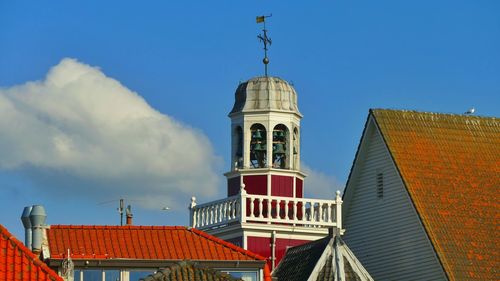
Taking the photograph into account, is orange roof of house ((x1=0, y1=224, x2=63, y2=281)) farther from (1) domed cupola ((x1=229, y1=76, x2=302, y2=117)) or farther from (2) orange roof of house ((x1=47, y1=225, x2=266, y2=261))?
(1) domed cupola ((x1=229, y1=76, x2=302, y2=117))

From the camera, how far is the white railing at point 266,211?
68375 mm

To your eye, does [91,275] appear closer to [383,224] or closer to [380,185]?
[383,224]

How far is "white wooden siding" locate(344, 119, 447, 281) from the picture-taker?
228 feet

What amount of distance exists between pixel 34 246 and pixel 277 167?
15.1 meters

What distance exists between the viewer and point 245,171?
69.8m

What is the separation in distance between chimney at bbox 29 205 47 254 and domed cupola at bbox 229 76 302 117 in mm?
15052

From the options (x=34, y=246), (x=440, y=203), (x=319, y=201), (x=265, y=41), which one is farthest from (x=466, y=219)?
(x=34, y=246)

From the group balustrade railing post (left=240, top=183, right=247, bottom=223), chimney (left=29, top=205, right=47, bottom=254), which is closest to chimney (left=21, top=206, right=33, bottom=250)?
chimney (left=29, top=205, right=47, bottom=254)

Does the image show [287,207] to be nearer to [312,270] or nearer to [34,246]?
[312,270]

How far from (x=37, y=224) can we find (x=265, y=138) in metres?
15.4

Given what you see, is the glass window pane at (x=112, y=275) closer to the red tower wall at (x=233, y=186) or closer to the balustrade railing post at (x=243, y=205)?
the balustrade railing post at (x=243, y=205)

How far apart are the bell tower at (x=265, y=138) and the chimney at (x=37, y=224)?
13512 mm

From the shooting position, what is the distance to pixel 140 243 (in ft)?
197

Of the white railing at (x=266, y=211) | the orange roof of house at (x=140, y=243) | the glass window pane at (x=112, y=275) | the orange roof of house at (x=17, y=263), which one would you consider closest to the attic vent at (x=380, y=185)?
the white railing at (x=266, y=211)
